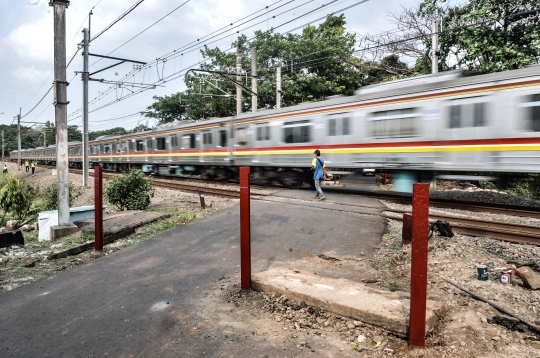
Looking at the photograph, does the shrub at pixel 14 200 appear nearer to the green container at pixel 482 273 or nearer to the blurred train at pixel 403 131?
the blurred train at pixel 403 131

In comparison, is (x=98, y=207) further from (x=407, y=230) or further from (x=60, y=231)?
(x=407, y=230)

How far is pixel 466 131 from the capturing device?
30.6 ft

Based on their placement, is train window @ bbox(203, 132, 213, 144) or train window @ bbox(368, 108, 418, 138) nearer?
train window @ bbox(368, 108, 418, 138)

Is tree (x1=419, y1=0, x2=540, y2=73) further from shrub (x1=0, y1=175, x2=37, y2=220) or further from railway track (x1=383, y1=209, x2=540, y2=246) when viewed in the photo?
shrub (x1=0, y1=175, x2=37, y2=220)

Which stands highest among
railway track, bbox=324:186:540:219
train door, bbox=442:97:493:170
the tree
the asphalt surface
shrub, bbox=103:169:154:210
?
the tree

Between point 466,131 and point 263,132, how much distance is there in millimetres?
7638

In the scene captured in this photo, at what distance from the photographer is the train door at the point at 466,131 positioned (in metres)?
9.06

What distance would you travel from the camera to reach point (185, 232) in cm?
734

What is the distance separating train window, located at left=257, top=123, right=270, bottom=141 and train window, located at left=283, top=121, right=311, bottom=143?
0.97 m

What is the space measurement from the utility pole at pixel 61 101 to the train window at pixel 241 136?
26.8ft

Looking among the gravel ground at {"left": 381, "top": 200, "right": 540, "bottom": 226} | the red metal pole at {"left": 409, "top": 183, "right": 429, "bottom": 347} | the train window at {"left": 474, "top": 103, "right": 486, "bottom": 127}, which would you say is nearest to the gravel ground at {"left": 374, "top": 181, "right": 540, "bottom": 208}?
the gravel ground at {"left": 381, "top": 200, "right": 540, "bottom": 226}

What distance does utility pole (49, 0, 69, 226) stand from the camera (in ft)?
27.3

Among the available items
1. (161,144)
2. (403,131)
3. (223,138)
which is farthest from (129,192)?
(161,144)

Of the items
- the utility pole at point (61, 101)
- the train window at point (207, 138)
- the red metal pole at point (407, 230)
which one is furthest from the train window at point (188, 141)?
the red metal pole at point (407, 230)
